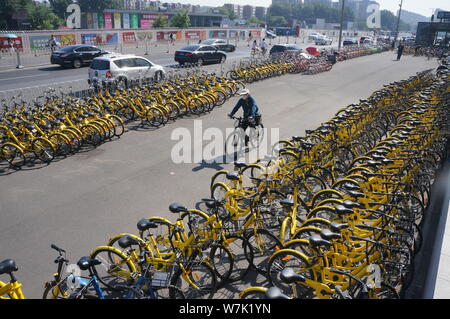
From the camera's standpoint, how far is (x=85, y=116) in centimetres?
950

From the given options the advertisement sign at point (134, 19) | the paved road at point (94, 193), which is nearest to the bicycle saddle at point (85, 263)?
the paved road at point (94, 193)

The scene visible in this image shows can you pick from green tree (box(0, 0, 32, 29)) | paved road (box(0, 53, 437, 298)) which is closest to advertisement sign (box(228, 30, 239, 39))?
green tree (box(0, 0, 32, 29))

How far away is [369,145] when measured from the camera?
8.62 meters

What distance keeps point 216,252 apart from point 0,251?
11.0ft

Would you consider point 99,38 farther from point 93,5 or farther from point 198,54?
point 93,5

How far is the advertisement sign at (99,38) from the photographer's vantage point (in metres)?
28.7

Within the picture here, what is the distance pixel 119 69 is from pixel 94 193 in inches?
Answer: 374

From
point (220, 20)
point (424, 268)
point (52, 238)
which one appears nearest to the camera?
point (424, 268)

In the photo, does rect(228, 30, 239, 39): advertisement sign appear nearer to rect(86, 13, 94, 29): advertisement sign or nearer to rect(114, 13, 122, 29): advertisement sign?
rect(114, 13, 122, 29): advertisement sign

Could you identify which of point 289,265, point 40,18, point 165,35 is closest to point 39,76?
point 289,265

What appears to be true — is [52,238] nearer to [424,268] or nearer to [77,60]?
[424,268]
